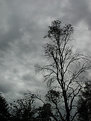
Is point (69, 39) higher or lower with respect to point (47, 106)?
higher

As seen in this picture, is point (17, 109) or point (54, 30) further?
point (17, 109)

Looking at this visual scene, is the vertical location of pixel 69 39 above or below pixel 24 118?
above

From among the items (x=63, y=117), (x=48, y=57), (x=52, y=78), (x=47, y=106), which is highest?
(x=48, y=57)

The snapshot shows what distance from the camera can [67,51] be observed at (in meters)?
19.9

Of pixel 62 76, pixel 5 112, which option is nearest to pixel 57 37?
pixel 62 76

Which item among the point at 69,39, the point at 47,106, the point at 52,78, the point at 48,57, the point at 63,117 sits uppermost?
the point at 69,39

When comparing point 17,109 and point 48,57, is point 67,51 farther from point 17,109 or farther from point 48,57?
point 17,109

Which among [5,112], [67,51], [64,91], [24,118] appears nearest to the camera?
[64,91]

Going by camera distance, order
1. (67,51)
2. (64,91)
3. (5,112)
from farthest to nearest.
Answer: (5,112)
(67,51)
(64,91)

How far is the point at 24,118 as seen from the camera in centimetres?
3784

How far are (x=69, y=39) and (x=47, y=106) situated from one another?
7699mm

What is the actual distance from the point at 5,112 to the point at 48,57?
30968mm

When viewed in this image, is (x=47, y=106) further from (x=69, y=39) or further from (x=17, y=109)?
(x=17, y=109)

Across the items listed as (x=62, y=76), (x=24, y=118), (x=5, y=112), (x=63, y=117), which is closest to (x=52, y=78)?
(x=62, y=76)
